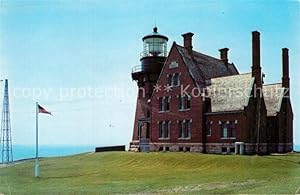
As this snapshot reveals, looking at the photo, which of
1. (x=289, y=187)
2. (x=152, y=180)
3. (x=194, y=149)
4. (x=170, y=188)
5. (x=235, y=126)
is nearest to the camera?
(x=289, y=187)

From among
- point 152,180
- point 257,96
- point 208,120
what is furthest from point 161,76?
point 152,180

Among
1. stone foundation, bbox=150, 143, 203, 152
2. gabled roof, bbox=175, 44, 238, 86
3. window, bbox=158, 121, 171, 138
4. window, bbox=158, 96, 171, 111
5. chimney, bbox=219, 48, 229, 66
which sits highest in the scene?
chimney, bbox=219, 48, 229, 66

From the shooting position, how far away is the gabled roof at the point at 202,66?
3506cm

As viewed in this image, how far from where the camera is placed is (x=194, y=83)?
34.1 m

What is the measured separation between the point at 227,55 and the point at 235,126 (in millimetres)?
13379

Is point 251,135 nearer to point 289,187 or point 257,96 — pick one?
point 257,96

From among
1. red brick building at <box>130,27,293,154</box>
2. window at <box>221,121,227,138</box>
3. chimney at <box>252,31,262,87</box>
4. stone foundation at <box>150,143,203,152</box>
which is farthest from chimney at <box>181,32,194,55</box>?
stone foundation at <box>150,143,203,152</box>

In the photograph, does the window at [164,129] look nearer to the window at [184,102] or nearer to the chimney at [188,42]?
the window at [184,102]

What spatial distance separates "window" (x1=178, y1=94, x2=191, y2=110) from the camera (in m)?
34.6

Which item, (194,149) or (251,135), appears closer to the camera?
(251,135)

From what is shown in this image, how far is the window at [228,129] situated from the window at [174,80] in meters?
5.90

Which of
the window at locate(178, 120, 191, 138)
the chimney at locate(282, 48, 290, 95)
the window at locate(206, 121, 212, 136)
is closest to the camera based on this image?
the window at locate(206, 121, 212, 136)

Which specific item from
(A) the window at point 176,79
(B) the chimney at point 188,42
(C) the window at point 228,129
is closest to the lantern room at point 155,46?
(B) the chimney at point 188,42

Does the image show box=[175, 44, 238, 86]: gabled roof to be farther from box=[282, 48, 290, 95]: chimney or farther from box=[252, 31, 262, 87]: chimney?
box=[282, 48, 290, 95]: chimney
